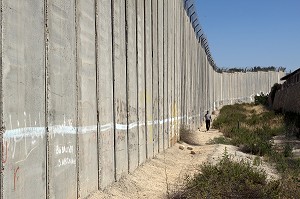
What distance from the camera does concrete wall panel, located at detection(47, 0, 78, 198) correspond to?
14.8 ft

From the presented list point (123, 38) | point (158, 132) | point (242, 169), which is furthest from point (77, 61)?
point (158, 132)

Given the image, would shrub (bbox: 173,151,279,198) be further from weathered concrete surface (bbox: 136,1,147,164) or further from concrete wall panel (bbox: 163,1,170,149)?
concrete wall panel (bbox: 163,1,170,149)

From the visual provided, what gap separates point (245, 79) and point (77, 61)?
182 feet

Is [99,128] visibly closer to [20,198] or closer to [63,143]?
[63,143]

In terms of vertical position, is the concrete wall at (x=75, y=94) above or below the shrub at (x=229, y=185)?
above

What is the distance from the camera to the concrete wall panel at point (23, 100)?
358cm

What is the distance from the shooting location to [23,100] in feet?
12.7

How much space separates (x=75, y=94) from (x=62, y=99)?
41 cm

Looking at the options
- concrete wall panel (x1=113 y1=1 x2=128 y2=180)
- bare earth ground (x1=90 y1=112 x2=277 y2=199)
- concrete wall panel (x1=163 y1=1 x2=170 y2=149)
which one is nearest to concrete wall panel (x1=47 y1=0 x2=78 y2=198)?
bare earth ground (x1=90 y1=112 x2=277 y2=199)

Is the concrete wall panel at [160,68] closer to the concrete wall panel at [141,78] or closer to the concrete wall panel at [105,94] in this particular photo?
the concrete wall panel at [141,78]

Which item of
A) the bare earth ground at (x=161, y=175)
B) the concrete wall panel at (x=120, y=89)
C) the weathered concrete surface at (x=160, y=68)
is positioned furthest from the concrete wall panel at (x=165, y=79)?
the concrete wall panel at (x=120, y=89)

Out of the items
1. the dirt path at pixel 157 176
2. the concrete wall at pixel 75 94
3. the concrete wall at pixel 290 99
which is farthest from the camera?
the concrete wall at pixel 290 99

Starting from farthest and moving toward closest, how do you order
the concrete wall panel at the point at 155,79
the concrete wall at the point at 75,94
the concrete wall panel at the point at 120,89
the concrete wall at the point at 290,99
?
1. the concrete wall at the point at 290,99
2. the concrete wall panel at the point at 155,79
3. the concrete wall panel at the point at 120,89
4. the concrete wall at the point at 75,94

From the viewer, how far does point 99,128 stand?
242 inches
